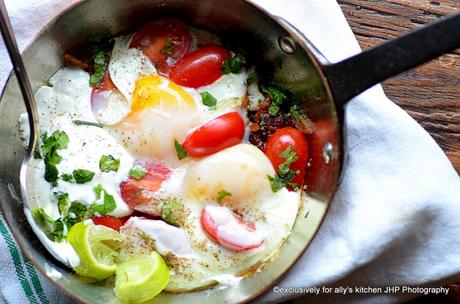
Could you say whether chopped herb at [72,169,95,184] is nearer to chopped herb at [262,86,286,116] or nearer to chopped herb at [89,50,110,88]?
chopped herb at [89,50,110,88]

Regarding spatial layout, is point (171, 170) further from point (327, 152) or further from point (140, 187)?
point (327, 152)

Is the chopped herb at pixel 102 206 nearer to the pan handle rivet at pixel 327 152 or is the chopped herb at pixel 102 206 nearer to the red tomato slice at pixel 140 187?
the red tomato slice at pixel 140 187

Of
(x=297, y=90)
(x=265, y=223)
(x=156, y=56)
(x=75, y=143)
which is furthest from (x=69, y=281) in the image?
(x=297, y=90)

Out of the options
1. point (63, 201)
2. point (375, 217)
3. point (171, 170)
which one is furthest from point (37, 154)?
point (375, 217)

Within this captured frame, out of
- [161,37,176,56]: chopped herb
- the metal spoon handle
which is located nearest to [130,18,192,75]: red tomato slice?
[161,37,176,56]: chopped herb

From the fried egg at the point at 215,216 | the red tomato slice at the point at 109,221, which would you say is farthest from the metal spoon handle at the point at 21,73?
the fried egg at the point at 215,216

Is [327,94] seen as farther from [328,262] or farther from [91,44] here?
[91,44]
